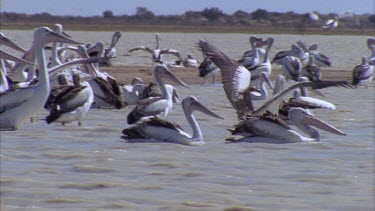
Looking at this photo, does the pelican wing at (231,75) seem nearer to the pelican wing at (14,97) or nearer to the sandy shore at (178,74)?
the pelican wing at (14,97)

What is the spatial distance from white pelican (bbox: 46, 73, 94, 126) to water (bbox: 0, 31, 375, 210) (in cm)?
12

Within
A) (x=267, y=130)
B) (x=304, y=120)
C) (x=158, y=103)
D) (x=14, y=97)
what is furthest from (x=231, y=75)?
(x=14, y=97)

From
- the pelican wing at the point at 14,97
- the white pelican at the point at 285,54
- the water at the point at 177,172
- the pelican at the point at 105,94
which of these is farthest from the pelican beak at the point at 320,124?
the white pelican at the point at 285,54

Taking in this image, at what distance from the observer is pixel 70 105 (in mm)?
9625

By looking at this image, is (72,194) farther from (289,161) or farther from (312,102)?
(312,102)

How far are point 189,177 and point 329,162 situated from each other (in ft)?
4.61

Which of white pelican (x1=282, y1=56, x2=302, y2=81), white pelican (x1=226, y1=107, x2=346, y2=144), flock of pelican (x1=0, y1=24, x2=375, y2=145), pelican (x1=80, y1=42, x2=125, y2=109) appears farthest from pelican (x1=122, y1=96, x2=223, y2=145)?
white pelican (x1=282, y1=56, x2=302, y2=81)

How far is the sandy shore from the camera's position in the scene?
56.8 ft

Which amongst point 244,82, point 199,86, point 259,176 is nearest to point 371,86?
point 199,86

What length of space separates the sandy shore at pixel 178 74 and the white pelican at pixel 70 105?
639 centimetres

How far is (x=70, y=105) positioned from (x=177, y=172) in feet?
9.27

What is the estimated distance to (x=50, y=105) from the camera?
10.3 metres

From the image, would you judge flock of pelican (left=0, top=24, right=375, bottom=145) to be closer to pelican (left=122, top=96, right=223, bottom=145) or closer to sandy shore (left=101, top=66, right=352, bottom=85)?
pelican (left=122, top=96, right=223, bottom=145)

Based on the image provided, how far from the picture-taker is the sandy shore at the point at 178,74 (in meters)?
17.3
